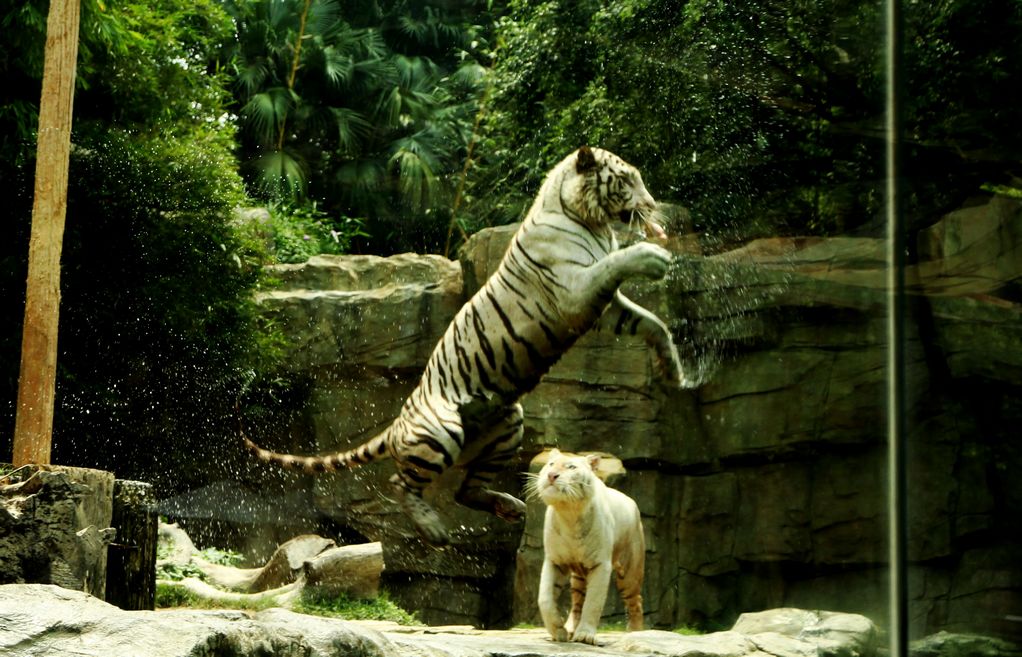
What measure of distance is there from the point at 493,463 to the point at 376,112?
1.28m

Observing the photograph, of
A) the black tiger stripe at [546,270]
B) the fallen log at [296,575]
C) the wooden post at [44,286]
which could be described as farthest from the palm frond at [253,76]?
the fallen log at [296,575]

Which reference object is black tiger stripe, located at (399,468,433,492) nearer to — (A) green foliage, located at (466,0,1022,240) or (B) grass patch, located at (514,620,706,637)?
(B) grass patch, located at (514,620,706,637)

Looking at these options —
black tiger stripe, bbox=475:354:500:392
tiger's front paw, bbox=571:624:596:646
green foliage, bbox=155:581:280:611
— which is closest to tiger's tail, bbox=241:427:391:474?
black tiger stripe, bbox=475:354:500:392

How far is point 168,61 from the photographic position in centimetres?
432

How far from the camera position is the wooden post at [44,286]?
307 cm

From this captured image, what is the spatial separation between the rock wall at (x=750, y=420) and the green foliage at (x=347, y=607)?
0.41 m

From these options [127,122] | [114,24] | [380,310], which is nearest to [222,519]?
[380,310]

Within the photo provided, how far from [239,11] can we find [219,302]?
1139mm

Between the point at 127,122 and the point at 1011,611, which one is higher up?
the point at 127,122

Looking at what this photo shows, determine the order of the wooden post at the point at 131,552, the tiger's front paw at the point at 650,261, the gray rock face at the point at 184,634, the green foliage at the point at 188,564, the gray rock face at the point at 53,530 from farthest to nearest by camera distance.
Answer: the green foliage at the point at 188,564, the tiger's front paw at the point at 650,261, the wooden post at the point at 131,552, the gray rock face at the point at 53,530, the gray rock face at the point at 184,634

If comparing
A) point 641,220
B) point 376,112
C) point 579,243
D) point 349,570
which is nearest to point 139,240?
point 376,112

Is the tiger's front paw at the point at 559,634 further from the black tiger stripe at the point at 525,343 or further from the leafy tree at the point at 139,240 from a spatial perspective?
the leafy tree at the point at 139,240

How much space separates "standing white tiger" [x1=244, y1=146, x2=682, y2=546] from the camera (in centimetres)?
309

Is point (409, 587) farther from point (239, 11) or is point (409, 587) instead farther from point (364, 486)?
point (239, 11)
